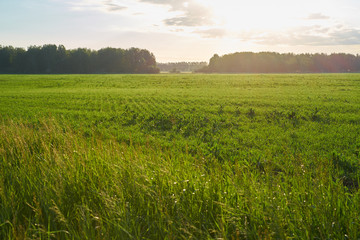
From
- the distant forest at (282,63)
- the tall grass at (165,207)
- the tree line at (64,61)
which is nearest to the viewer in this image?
the tall grass at (165,207)

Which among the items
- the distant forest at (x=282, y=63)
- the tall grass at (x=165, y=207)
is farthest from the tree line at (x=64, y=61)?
the tall grass at (x=165, y=207)

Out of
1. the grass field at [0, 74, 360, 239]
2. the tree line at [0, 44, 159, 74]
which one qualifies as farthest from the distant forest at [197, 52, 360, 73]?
the grass field at [0, 74, 360, 239]

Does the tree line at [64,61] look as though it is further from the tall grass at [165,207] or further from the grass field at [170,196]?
the tall grass at [165,207]

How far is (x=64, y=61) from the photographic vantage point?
4112 inches

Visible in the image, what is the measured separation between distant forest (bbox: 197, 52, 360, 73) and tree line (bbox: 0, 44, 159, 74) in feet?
116

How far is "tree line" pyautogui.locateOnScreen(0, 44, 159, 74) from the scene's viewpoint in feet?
338

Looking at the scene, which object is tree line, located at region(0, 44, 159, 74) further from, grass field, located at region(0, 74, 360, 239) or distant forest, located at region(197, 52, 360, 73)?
grass field, located at region(0, 74, 360, 239)

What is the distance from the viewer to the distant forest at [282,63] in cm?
11481

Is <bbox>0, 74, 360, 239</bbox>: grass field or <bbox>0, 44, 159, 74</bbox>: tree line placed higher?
<bbox>0, 44, 159, 74</bbox>: tree line

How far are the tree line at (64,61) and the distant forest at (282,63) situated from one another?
1391 inches

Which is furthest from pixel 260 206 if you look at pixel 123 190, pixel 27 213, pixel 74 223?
pixel 27 213

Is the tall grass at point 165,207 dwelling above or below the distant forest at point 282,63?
below

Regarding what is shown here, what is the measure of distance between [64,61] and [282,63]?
278 feet

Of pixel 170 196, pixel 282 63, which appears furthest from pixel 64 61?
pixel 170 196
